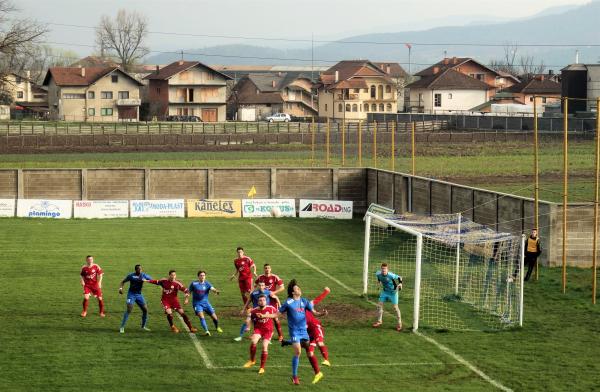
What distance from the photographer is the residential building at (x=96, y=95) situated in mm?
129000

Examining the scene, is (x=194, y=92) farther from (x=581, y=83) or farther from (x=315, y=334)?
(x=315, y=334)

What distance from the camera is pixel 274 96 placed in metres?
153

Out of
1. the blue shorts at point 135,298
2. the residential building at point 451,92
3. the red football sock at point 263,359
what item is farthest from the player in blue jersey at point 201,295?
the residential building at point 451,92

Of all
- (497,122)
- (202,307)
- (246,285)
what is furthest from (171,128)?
(202,307)

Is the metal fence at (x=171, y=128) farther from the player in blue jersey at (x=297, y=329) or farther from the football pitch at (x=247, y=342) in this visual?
the player in blue jersey at (x=297, y=329)

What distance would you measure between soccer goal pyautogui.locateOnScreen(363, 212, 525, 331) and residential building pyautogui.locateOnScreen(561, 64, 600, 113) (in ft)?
224

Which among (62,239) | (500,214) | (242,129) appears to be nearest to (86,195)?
(62,239)

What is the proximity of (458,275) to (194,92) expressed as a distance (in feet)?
355

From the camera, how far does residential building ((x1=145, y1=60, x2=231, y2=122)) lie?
442 feet

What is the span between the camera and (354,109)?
464 feet

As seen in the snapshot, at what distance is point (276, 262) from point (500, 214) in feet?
29.1

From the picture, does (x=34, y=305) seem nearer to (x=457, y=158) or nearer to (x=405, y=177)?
(x=405, y=177)

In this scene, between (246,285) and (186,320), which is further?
(246,285)

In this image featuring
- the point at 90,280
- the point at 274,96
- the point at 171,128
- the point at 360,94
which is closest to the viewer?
the point at 90,280
